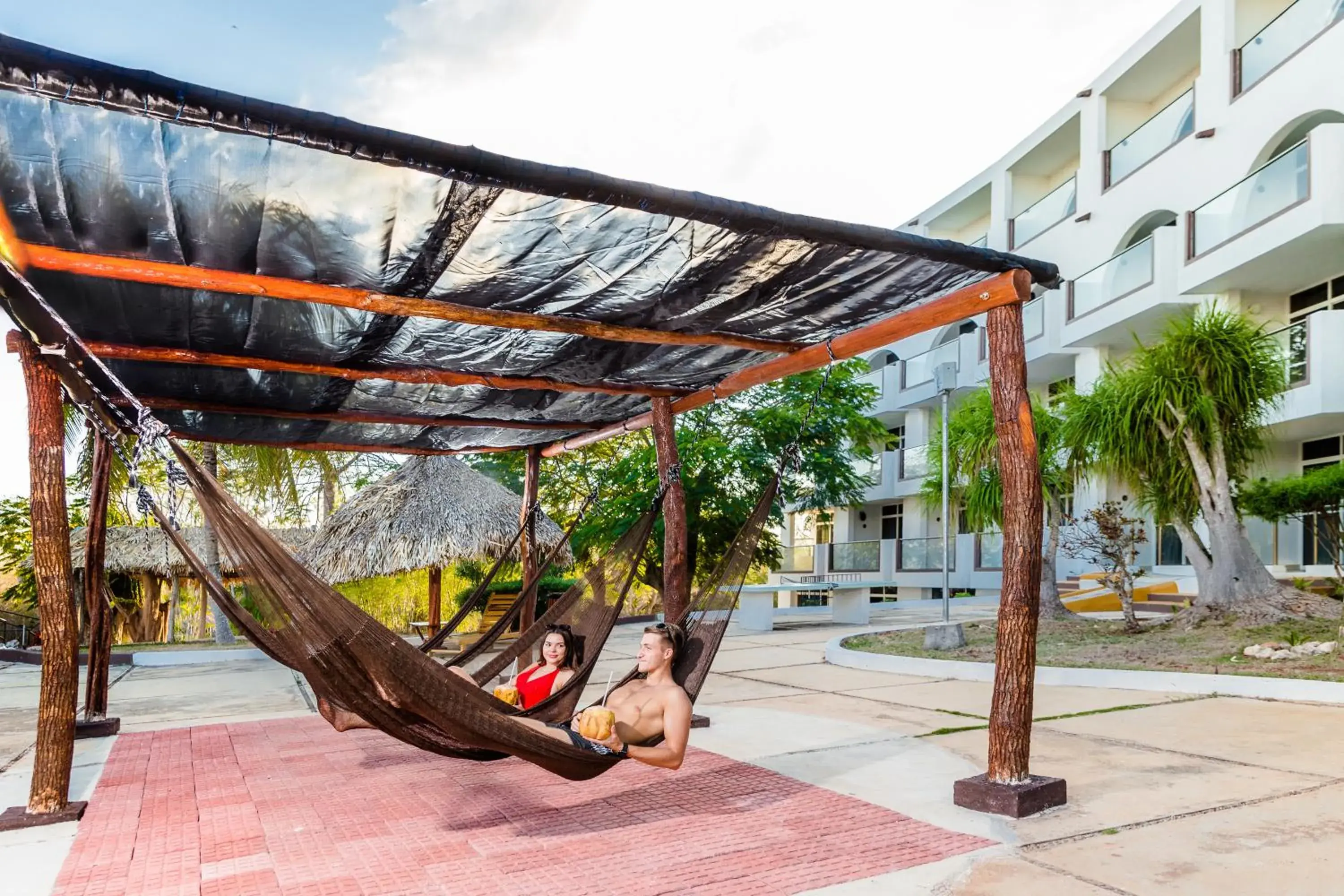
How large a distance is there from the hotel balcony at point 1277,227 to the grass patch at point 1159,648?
426 centimetres

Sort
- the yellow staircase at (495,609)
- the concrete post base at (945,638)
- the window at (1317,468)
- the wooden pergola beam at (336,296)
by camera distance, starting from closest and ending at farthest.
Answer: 1. the wooden pergola beam at (336,296)
2. the concrete post base at (945,638)
3. the yellow staircase at (495,609)
4. the window at (1317,468)

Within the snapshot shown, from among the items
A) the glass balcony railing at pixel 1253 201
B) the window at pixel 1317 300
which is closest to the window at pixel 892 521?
the window at pixel 1317 300

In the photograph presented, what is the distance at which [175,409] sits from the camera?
491 cm

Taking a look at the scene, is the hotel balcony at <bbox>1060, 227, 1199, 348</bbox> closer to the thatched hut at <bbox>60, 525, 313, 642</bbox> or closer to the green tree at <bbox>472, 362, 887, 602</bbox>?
the green tree at <bbox>472, 362, 887, 602</bbox>

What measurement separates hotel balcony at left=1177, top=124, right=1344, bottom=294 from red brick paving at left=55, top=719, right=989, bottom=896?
8489 millimetres

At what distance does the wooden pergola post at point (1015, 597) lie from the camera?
297 cm

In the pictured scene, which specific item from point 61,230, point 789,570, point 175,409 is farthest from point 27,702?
point 789,570

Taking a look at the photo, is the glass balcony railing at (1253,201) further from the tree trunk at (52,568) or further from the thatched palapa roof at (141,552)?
the thatched palapa roof at (141,552)

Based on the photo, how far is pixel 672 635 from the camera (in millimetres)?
3521

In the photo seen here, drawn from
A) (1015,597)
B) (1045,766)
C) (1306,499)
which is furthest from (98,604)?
(1306,499)

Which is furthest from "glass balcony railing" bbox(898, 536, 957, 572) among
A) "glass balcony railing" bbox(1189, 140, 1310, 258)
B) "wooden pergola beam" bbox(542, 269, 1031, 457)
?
"wooden pergola beam" bbox(542, 269, 1031, 457)

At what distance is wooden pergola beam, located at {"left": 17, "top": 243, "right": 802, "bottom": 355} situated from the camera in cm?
281

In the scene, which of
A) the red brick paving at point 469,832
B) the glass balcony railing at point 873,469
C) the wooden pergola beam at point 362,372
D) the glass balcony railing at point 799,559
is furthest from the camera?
the glass balcony railing at point 799,559

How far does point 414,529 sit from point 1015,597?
697 cm
